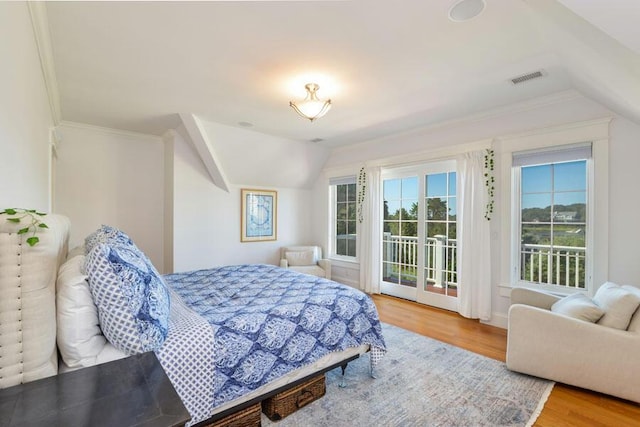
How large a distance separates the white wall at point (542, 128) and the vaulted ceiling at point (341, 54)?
0.79ft

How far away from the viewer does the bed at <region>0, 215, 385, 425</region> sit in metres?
1.24

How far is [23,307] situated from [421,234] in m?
4.32

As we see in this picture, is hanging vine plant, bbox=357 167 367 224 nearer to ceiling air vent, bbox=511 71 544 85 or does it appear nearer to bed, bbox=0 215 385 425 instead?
ceiling air vent, bbox=511 71 544 85

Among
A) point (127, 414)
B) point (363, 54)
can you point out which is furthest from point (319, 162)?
point (127, 414)

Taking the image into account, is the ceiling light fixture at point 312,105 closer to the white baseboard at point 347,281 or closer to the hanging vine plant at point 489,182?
the hanging vine plant at point 489,182

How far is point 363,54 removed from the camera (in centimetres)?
237

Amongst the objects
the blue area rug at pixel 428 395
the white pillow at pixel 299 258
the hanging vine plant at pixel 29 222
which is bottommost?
the blue area rug at pixel 428 395

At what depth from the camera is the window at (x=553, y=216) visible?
3117 mm

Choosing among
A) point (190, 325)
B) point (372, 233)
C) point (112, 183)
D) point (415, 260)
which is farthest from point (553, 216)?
point (112, 183)

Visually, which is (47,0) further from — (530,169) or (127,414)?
(530,169)

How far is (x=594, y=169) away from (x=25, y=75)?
4.79m

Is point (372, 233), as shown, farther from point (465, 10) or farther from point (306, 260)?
point (465, 10)

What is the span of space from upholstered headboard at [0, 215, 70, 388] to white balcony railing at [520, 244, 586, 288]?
423cm

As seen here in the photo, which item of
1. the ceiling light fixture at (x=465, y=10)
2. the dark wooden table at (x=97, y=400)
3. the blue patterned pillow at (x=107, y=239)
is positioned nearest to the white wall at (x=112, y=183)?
the blue patterned pillow at (x=107, y=239)
